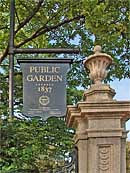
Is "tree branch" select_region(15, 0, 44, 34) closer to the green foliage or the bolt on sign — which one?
the green foliage

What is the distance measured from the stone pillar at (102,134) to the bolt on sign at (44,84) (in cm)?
143

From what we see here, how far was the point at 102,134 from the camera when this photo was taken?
466 cm

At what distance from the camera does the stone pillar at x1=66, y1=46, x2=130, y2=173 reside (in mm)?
4613

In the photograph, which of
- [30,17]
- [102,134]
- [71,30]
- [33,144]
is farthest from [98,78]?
[71,30]

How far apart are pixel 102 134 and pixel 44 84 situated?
5.94ft

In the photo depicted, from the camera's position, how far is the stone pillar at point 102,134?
4613mm

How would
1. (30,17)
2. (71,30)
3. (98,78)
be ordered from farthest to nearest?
(71,30)
(30,17)
(98,78)

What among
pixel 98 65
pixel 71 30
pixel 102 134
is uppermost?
pixel 71 30

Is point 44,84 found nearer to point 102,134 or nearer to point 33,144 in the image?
point 33,144

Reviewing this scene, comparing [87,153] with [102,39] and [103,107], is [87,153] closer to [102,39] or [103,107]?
[103,107]

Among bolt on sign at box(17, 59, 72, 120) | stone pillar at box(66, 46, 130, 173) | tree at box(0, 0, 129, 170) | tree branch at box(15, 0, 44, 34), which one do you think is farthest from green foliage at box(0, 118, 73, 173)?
tree branch at box(15, 0, 44, 34)

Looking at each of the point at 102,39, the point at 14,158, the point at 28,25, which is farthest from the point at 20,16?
the point at 14,158

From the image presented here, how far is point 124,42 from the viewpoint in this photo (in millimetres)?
10352

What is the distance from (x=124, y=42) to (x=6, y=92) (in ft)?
9.07
